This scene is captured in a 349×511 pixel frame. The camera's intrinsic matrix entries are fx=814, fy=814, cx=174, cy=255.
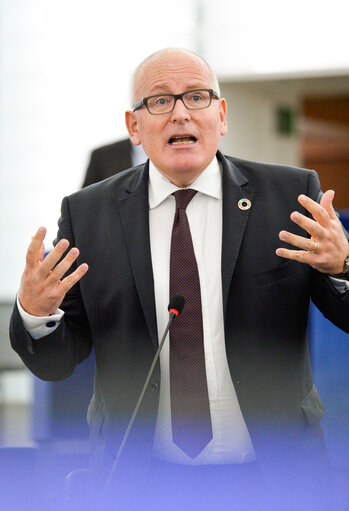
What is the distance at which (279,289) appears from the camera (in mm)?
1638

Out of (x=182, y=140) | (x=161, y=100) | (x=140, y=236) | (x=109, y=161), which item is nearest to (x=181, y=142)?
(x=182, y=140)

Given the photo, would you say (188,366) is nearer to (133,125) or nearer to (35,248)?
(35,248)

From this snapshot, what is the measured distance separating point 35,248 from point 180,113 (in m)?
0.43

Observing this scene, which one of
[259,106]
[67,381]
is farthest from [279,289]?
[259,106]

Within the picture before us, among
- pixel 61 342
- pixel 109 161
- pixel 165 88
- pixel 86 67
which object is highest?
pixel 165 88

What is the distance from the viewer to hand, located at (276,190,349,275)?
4.75 ft

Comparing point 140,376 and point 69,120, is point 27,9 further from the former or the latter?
point 140,376

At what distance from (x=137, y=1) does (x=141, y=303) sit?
4.58 metres

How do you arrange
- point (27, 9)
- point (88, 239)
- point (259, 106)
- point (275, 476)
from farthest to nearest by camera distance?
point (259, 106), point (27, 9), point (88, 239), point (275, 476)

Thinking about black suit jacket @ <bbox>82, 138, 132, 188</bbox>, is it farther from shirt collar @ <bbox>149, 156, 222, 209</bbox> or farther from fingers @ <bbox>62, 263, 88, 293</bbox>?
fingers @ <bbox>62, 263, 88, 293</bbox>

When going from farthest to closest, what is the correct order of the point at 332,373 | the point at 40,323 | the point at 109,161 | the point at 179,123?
the point at 109,161
the point at 332,373
the point at 179,123
the point at 40,323

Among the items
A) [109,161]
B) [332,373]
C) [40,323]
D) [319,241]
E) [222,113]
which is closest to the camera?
[319,241]

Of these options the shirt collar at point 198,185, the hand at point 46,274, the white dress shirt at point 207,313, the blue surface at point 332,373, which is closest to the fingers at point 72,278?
the hand at point 46,274

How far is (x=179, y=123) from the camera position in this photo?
5.54 feet
